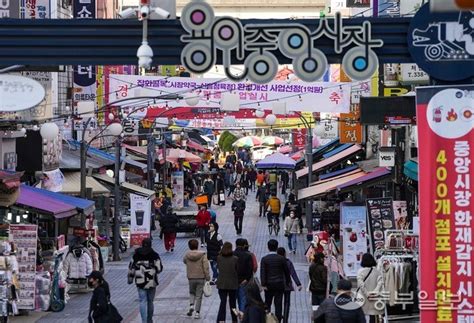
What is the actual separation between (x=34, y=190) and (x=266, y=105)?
370 inches

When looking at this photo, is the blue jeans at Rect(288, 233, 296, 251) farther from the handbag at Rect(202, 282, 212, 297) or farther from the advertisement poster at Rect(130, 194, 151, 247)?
the handbag at Rect(202, 282, 212, 297)

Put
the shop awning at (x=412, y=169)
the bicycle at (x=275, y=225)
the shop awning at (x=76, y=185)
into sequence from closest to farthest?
1. the shop awning at (x=412, y=169)
2. the shop awning at (x=76, y=185)
3. the bicycle at (x=275, y=225)

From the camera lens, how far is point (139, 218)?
116 ft

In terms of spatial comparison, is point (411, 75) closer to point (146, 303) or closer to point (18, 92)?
point (146, 303)

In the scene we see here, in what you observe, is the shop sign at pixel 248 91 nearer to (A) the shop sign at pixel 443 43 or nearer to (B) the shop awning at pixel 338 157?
(B) the shop awning at pixel 338 157

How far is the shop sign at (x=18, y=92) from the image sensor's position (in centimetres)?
1401

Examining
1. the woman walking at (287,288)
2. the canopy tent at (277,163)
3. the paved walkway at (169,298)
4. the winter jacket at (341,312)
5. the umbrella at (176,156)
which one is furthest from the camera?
the umbrella at (176,156)

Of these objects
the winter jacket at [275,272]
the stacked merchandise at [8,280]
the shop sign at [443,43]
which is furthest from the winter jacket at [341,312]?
the stacked merchandise at [8,280]

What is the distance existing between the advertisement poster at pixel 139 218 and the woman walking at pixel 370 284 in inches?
738

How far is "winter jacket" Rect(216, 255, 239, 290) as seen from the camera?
64.1 feet

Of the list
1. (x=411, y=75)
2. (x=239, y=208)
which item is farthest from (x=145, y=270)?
(x=239, y=208)

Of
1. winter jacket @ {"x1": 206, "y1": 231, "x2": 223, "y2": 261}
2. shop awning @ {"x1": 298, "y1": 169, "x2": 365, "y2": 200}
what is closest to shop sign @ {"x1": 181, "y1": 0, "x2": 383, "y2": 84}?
winter jacket @ {"x1": 206, "y1": 231, "x2": 223, "y2": 261}

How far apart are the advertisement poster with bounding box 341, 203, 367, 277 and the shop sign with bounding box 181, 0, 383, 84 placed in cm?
1322

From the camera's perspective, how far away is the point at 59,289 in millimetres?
23344
